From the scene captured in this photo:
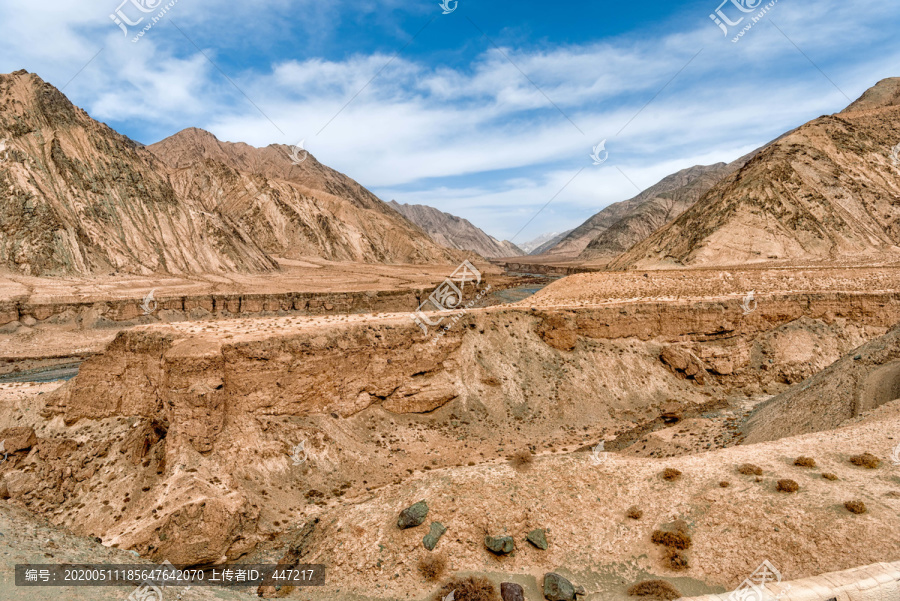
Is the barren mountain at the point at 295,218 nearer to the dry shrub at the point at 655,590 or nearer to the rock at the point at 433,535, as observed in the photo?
the rock at the point at 433,535

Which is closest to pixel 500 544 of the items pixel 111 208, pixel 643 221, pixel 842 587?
pixel 842 587

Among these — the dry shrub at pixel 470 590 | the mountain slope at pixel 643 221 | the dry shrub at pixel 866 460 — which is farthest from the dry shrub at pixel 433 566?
the mountain slope at pixel 643 221

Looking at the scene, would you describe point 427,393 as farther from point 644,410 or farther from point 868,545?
point 868,545

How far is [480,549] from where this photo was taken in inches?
485

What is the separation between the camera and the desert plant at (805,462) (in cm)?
1233

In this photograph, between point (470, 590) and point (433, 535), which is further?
point (433, 535)

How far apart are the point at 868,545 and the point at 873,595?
1.62 m

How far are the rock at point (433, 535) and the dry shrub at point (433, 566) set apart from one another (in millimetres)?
235

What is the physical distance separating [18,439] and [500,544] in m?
18.5

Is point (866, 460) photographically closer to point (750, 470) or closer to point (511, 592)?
point (750, 470)

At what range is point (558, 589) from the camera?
10.6 metres

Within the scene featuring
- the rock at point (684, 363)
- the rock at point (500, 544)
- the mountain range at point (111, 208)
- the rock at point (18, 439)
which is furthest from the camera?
the mountain range at point (111, 208)

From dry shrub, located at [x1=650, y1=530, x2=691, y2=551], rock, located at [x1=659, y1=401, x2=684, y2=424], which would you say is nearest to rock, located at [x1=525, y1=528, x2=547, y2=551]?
dry shrub, located at [x1=650, y1=530, x2=691, y2=551]

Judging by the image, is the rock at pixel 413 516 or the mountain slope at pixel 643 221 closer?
the rock at pixel 413 516
